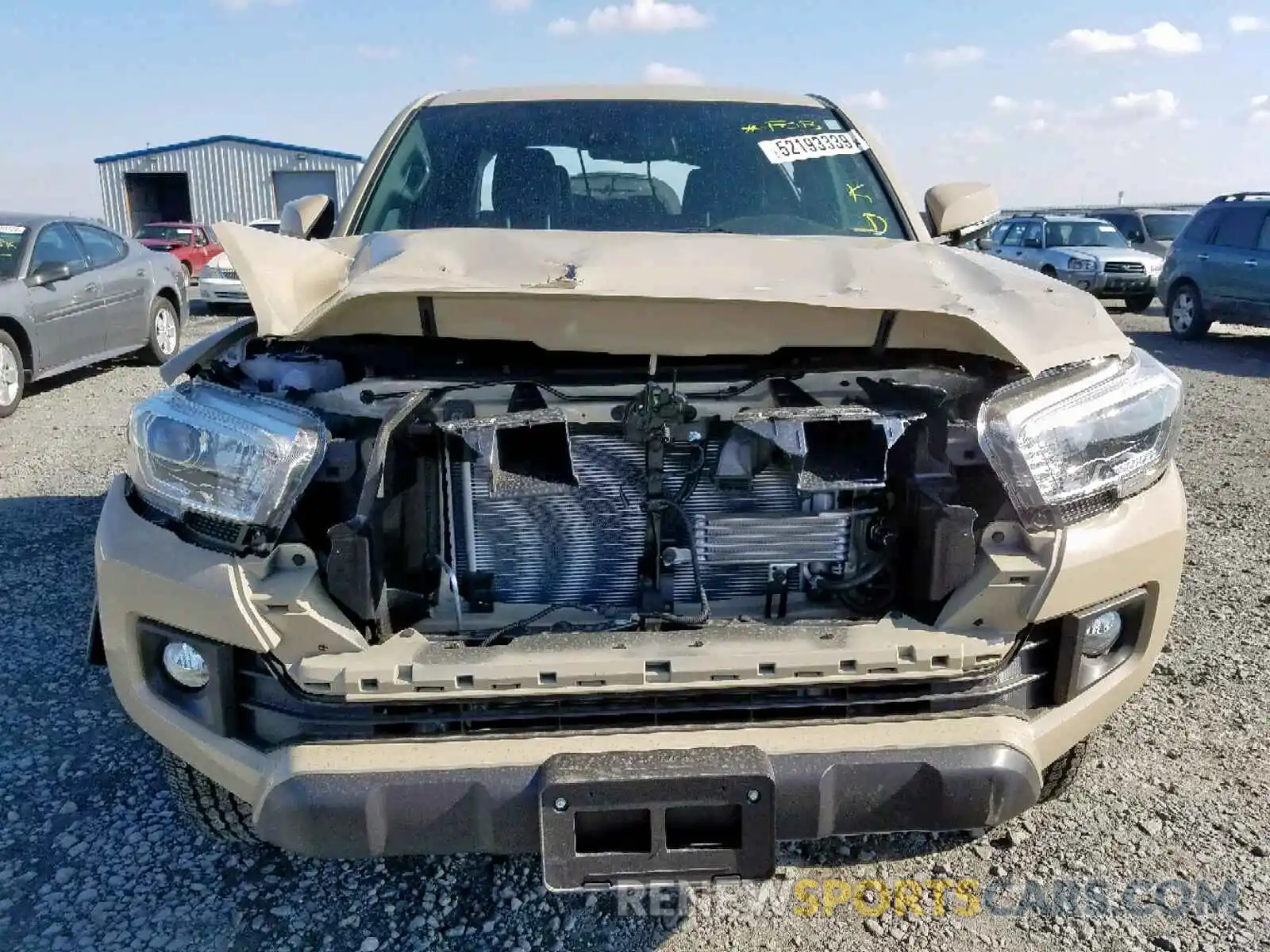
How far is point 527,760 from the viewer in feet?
6.04

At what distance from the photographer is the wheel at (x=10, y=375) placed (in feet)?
25.3

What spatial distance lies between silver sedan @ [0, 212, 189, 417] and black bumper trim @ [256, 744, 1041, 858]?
7356 millimetres

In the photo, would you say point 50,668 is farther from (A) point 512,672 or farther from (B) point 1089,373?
(B) point 1089,373

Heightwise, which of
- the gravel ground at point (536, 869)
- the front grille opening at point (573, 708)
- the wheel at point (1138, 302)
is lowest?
the wheel at point (1138, 302)

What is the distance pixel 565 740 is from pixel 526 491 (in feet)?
1.72

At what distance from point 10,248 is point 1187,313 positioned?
1295 cm

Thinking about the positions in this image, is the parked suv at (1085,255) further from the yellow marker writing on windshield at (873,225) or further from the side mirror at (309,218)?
the side mirror at (309,218)

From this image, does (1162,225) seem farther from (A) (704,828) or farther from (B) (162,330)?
(A) (704,828)

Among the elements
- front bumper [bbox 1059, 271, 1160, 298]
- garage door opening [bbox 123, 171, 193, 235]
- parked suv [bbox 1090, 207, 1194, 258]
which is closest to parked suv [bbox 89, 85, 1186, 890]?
front bumper [bbox 1059, 271, 1160, 298]

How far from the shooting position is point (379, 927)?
2.28 meters

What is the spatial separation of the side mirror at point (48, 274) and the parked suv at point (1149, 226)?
17498 millimetres

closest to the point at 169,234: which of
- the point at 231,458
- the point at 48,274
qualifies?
the point at 48,274

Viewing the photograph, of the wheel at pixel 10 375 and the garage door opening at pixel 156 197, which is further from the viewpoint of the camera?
the garage door opening at pixel 156 197

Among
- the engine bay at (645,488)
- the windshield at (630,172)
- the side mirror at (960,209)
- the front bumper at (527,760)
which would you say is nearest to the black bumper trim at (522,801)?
the front bumper at (527,760)
